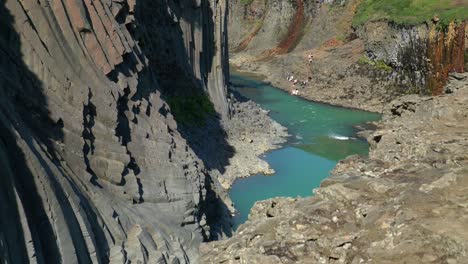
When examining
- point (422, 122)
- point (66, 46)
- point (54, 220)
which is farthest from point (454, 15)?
point (54, 220)

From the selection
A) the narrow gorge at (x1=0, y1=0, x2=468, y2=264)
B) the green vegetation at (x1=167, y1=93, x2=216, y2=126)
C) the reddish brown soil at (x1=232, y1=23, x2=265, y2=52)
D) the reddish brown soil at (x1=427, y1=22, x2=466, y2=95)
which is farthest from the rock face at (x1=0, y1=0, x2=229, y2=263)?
the reddish brown soil at (x1=232, y1=23, x2=265, y2=52)

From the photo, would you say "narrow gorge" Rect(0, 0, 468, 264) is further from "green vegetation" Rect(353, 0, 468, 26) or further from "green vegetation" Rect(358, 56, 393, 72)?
"green vegetation" Rect(358, 56, 393, 72)

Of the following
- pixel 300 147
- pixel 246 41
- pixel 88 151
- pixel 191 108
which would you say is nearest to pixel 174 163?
pixel 88 151

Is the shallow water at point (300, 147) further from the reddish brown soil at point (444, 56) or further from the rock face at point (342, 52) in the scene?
the reddish brown soil at point (444, 56)

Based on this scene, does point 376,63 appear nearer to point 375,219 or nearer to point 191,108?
point 191,108

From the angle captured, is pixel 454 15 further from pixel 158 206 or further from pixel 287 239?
pixel 287 239

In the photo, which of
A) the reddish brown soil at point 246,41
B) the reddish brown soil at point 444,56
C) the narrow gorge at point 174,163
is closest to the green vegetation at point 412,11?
the reddish brown soil at point 444,56
